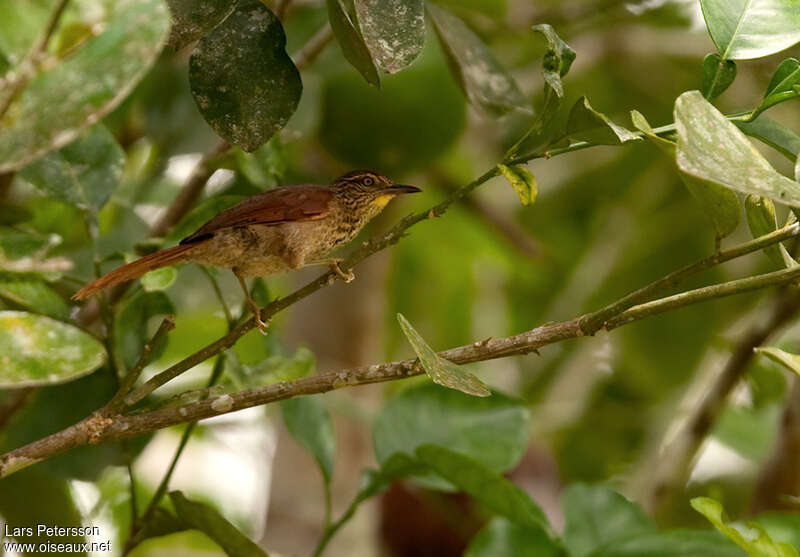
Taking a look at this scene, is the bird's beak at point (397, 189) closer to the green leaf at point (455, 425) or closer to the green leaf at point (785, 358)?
the green leaf at point (455, 425)

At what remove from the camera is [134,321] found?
1362 mm

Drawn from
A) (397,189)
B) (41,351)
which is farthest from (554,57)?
(397,189)

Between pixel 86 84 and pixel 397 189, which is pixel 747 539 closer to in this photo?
pixel 86 84

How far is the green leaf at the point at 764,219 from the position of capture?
103cm

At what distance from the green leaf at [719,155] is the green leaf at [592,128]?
103mm

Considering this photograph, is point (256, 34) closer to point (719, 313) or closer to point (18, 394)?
point (18, 394)

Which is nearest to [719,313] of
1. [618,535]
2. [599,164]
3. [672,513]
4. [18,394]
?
[599,164]

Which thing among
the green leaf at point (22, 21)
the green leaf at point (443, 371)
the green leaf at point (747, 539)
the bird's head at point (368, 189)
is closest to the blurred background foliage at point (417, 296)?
the green leaf at point (22, 21)

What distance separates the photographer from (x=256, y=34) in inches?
44.3

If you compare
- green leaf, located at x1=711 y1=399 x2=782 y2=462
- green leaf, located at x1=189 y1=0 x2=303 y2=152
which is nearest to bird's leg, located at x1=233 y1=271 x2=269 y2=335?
green leaf, located at x1=189 y1=0 x2=303 y2=152

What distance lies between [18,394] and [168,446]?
209 centimetres

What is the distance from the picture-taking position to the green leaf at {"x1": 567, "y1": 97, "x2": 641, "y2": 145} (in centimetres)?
100

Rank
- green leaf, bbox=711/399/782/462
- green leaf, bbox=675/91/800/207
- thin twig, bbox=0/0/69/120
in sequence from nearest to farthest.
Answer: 1. thin twig, bbox=0/0/69/120
2. green leaf, bbox=675/91/800/207
3. green leaf, bbox=711/399/782/462

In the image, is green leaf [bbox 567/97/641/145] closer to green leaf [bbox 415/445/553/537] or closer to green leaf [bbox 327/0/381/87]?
green leaf [bbox 327/0/381/87]
